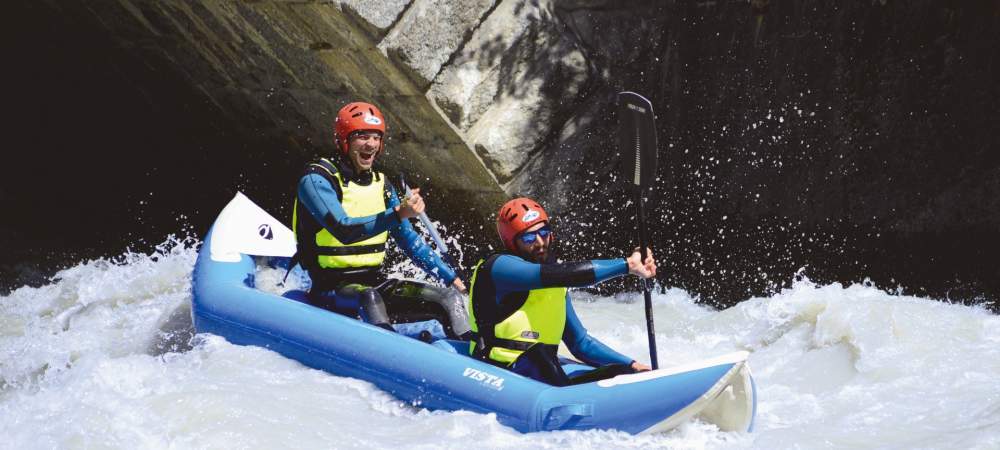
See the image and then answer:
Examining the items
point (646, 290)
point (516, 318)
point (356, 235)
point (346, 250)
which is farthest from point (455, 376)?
point (346, 250)

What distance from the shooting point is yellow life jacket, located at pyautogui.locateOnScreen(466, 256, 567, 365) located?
4.19 meters

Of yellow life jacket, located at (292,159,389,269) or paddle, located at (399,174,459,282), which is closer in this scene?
yellow life jacket, located at (292,159,389,269)

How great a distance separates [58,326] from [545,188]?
2.86 m

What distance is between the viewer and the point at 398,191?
5555 millimetres

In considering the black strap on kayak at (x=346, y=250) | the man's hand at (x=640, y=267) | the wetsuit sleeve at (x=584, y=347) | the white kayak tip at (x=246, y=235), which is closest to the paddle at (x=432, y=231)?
the black strap on kayak at (x=346, y=250)

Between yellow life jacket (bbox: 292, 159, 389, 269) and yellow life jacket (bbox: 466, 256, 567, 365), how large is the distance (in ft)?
3.02


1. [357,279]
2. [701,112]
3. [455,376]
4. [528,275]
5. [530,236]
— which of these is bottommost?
[455,376]

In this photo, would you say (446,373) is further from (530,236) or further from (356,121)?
(356,121)

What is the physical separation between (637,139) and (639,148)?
1.6 inches

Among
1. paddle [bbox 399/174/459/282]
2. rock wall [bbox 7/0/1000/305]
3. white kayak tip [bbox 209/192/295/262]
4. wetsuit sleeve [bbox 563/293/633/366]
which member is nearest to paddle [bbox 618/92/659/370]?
wetsuit sleeve [bbox 563/293/633/366]

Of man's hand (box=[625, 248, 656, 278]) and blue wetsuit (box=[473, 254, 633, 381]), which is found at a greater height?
man's hand (box=[625, 248, 656, 278])

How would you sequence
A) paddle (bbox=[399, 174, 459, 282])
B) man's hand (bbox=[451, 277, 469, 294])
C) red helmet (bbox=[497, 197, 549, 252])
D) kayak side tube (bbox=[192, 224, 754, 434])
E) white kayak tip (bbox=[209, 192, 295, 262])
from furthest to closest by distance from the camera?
white kayak tip (bbox=[209, 192, 295, 262])
man's hand (bbox=[451, 277, 469, 294])
paddle (bbox=[399, 174, 459, 282])
red helmet (bbox=[497, 197, 549, 252])
kayak side tube (bbox=[192, 224, 754, 434])

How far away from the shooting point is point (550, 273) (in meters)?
4.00

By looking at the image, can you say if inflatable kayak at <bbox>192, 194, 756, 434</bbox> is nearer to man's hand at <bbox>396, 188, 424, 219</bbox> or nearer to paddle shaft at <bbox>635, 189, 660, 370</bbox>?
paddle shaft at <bbox>635, 189, 660, 370</bbox>
